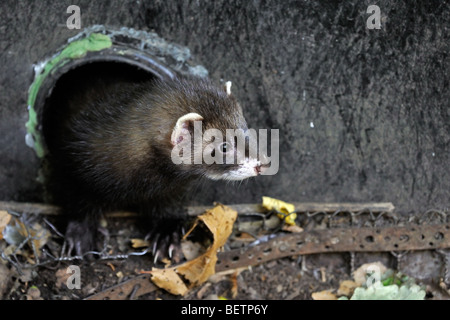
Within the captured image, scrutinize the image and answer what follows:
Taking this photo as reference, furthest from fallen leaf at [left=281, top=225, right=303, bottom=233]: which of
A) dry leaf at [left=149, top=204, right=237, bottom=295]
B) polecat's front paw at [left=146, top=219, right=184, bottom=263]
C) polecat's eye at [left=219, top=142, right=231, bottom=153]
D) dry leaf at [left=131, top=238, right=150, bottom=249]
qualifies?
polecat's eye at [left=219, top=142, right=231, bottom=153]

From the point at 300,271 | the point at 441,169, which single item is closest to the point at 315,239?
the point at 300,271

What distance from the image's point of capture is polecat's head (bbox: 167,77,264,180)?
13.0 feet

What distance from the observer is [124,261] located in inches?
191

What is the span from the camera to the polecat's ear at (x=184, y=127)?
3.93 metres

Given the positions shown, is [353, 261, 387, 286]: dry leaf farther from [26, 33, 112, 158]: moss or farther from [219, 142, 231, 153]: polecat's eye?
[26, 33, 112, 158]: moss

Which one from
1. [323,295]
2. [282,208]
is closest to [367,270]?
[323,295]

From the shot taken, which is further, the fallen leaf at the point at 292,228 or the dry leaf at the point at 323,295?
the fallen leaf at the point at 292,228

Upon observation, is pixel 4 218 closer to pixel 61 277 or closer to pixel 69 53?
pixel 61 277

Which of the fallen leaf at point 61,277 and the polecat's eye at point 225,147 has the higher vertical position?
the polecat's eye at point 225,147

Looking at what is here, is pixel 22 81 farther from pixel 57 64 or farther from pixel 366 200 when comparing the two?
pixel 366 200

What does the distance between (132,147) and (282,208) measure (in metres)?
1.46

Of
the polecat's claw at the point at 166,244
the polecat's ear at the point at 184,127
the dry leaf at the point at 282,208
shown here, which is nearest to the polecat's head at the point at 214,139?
the polecat's ear at the point at 184,127

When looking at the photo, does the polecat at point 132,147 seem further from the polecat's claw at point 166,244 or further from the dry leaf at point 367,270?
the dry leaf at point 367,270

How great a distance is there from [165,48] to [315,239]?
6.25 feet
